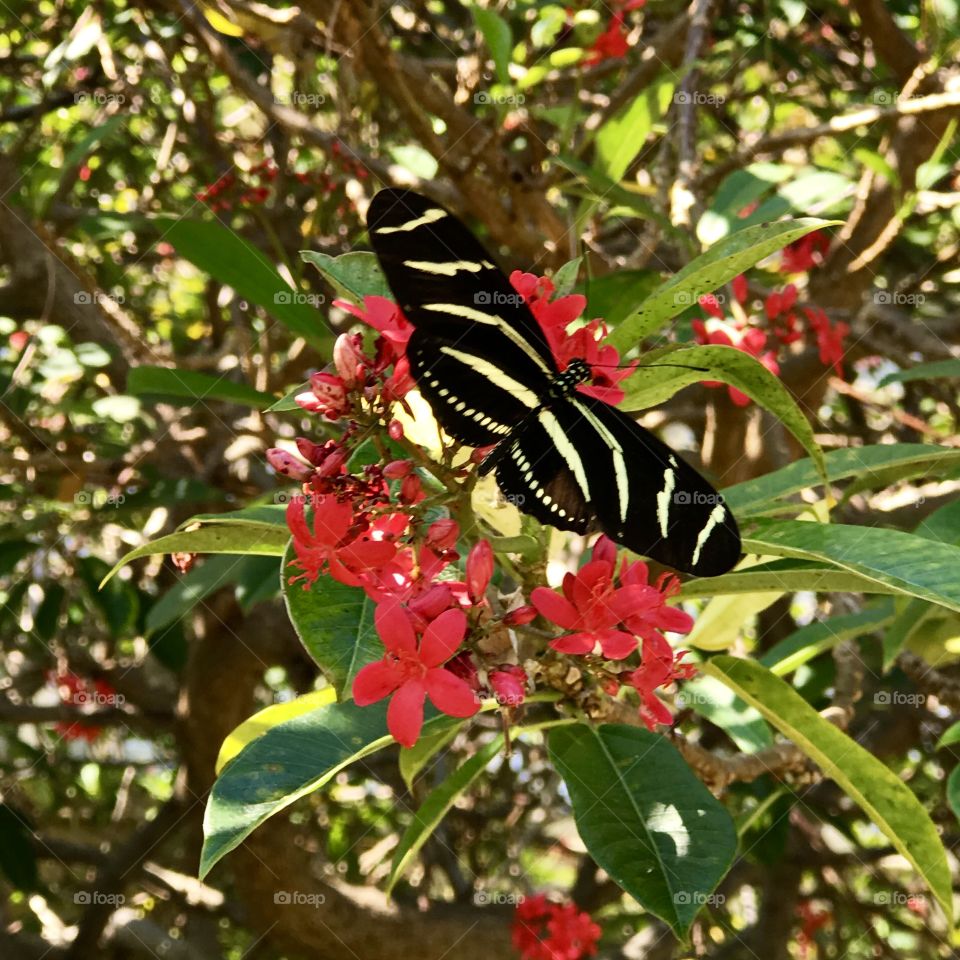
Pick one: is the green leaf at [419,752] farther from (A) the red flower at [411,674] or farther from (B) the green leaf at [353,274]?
(B) the green leaf at [353,274]

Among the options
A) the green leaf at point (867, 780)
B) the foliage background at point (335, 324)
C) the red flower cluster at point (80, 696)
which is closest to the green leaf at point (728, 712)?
the green leaf at point (867, 780)

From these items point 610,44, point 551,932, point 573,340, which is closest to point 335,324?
point 610,44

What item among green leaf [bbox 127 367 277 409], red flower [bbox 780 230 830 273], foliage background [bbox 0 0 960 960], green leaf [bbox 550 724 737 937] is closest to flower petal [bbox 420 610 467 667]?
green leaf [bbox 550 724 737 937]

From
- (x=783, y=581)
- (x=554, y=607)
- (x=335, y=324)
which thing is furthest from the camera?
(x=335, y=324)

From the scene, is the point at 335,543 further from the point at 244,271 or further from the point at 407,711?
the point at 244,271

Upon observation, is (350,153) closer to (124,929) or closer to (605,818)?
(605,818)

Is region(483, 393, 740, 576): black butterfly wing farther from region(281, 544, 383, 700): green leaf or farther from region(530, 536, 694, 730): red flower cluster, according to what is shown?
region(281, 544, 383, 700): green leaf
